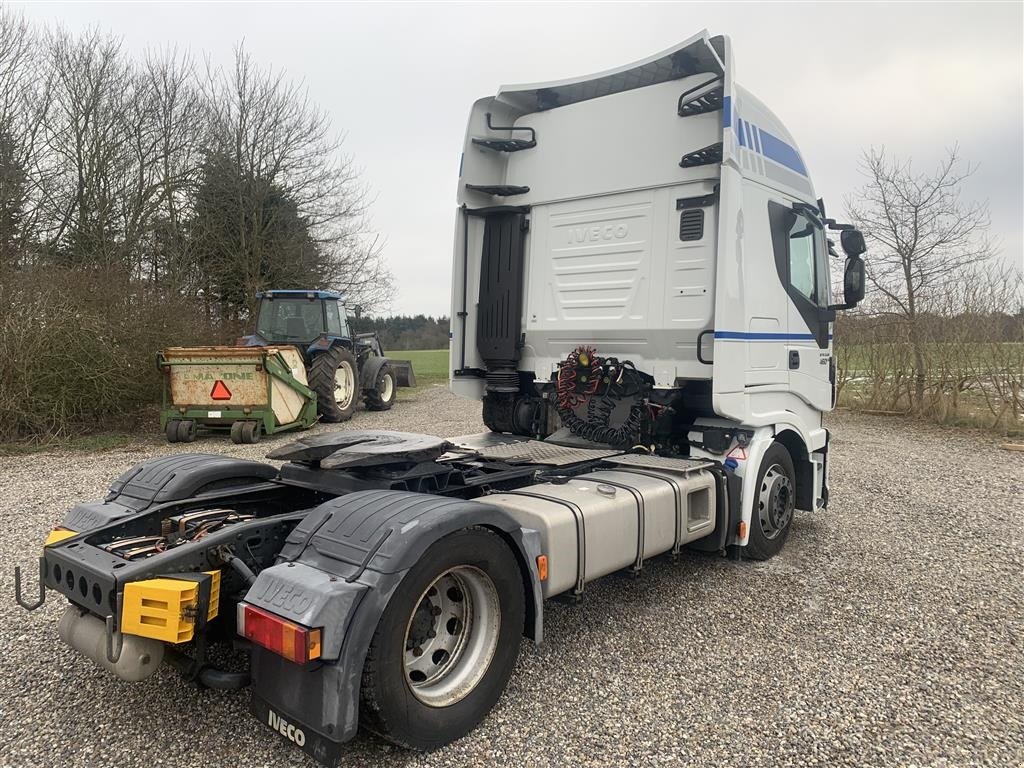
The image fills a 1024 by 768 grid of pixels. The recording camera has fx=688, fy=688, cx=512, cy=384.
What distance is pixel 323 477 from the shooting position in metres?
3.50

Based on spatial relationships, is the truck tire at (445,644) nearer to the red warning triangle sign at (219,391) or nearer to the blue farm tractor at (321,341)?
the red warning triangle sign at (219,391)

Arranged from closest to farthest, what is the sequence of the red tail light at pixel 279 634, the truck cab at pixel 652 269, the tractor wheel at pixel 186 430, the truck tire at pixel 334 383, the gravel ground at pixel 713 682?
the red tail light at pixel 279 634 < the gravel ground at pixel 713 682 < the truck cab at pixel 652 269 < the tractor wheel at pixel 186 430 < the truck tire at pixel 334 383

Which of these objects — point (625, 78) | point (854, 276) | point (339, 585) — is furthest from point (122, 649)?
point (854, 276)

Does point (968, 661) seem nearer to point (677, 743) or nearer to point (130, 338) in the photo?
point (677, 743)

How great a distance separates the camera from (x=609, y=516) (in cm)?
337

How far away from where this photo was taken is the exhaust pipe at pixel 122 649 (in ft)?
7.88

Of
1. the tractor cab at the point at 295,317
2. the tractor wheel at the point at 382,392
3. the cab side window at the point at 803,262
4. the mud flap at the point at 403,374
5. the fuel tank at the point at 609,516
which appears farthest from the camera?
the mud flap at the point at 403,374

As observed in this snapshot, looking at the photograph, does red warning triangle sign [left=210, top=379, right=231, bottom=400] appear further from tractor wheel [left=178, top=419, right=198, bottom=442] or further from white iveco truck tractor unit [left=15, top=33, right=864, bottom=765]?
white iveco truck tractor unit [left=15, top=33, right=864, bottom=765]

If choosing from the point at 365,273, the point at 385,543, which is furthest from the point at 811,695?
the point at 365,273

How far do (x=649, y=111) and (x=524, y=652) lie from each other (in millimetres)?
3605

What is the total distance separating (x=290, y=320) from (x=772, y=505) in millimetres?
10813

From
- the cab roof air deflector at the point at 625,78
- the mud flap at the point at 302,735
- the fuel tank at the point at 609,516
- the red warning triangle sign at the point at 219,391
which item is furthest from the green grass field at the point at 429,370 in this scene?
the mud flap at the point at 302,735

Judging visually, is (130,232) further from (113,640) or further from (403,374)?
(113,640)

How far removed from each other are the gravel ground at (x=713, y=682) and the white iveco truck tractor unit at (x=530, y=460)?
0.29 meters
